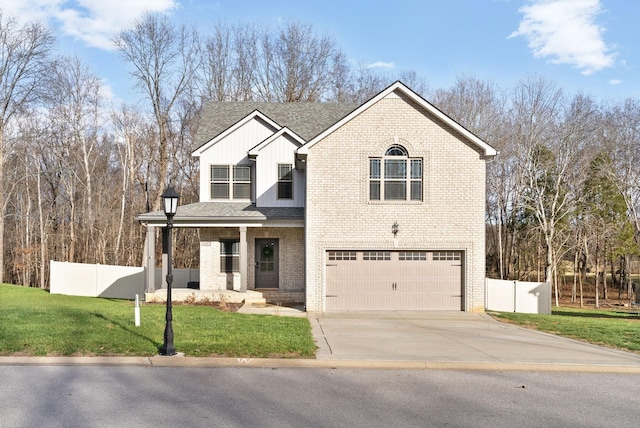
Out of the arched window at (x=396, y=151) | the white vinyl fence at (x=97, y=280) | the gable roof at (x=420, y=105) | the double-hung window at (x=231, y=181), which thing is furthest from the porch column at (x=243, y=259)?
the white vinyl fence at (x=97, y=280)

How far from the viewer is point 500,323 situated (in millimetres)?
17062

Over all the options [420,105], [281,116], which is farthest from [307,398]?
[281,116]

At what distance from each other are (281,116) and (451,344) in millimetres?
16357

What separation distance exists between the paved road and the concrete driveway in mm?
688

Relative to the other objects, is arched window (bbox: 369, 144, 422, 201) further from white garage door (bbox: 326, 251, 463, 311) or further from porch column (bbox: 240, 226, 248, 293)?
porch column (bbox: 240, 226, 248, 293)

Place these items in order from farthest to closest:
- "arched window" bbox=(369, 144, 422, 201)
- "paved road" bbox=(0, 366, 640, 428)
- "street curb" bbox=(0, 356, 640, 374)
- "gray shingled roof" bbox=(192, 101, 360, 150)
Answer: "gray shingled roof" bbox=(192, 101, 360, 150) < "arched window" bbox=(369, 144, 422, 201) < "street curb" bbox=(0, 356, 640, 374) < "paved road" bbox=(0, 366, 640, 428)

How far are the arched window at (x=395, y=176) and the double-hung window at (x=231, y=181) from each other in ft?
21.7

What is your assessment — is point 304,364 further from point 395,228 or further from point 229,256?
point 229,256

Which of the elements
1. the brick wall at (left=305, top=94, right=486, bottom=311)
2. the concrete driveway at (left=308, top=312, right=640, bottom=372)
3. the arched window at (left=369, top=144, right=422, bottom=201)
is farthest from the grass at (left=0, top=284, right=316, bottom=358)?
the arched window at (left=369, top=144, right=422, bottom=201)

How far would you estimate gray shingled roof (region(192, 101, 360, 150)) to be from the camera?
24828 millimetres

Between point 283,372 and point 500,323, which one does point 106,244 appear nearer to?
point 500,323

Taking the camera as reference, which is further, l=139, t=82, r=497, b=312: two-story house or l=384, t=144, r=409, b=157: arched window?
l=384, t=144, r=409, b=157: arched window

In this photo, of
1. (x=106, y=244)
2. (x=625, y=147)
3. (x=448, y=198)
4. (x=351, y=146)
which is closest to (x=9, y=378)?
(x=351, y=146)

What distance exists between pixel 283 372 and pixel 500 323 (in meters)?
9.88
